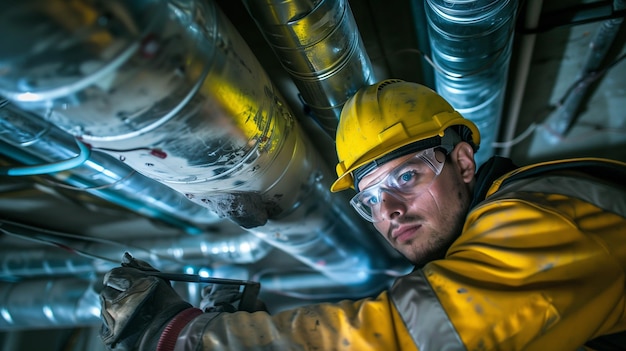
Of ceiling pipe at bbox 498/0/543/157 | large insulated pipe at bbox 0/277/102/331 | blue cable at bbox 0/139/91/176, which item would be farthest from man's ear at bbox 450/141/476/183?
large insulated pipe at bbox 0/277/102/331

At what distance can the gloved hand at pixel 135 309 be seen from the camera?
84cm

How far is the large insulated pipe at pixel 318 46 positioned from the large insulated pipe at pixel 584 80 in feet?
3.09

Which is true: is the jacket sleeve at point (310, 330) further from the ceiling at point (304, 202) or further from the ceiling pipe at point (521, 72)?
the ceiling pipe at point (521, 72)

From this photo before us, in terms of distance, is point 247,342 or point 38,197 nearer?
point 247,342

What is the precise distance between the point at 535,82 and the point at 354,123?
4.06 feet

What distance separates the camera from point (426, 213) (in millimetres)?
1096

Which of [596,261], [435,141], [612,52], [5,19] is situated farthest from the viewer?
[612,52]

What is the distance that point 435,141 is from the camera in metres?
1.09

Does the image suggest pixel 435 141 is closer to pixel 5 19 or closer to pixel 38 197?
pixel 5 19

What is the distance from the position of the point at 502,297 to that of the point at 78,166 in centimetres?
127

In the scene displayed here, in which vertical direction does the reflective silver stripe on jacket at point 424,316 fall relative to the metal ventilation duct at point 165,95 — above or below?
below

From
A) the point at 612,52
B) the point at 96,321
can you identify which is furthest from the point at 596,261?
the point at 96,321

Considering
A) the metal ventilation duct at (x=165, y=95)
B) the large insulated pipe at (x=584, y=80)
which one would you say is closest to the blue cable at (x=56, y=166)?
the metal ventilation duct at (x=165, y=95)

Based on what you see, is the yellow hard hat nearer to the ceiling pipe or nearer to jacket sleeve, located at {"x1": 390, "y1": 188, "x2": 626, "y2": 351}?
jacket sleeve, located at {"x1": 390, "y1": 188, "x2": 626, "y2": 351}
